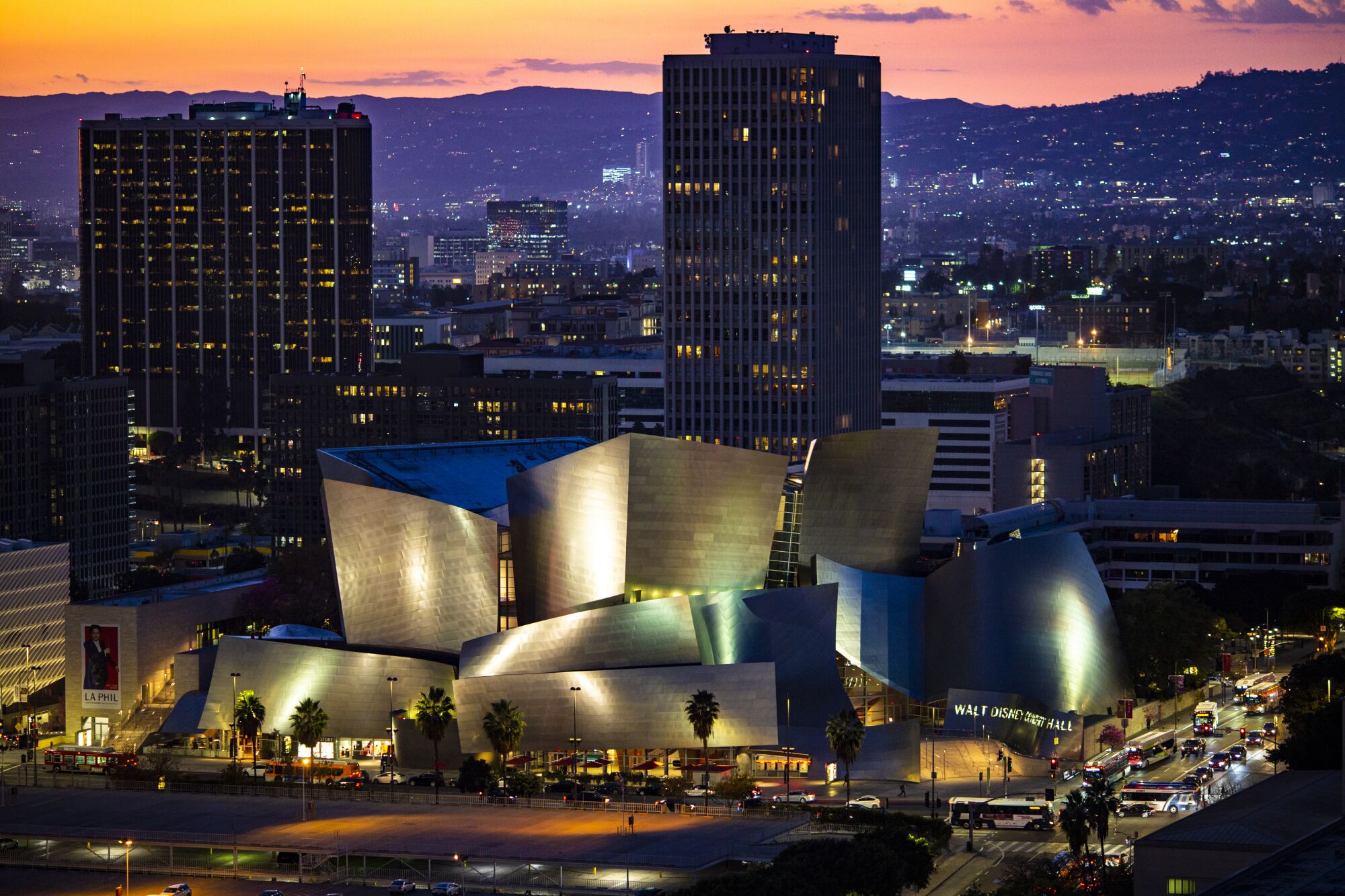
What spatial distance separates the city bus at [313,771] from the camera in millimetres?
91000

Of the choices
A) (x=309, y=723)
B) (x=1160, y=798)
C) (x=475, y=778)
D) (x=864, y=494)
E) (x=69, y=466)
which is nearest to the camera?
(x=1160, y=798)

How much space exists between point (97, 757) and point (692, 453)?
1024 inches

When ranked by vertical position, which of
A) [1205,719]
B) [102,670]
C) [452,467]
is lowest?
[1205,719]

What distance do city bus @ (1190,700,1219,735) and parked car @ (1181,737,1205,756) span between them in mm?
2562

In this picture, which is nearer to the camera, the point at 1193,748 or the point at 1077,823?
the point at 1077,823

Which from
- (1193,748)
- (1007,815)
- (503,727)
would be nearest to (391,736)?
(503,727)

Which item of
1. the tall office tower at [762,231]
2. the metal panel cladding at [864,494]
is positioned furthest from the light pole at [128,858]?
the tall office tower at [762,231]

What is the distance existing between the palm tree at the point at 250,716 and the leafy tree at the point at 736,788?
762 inches

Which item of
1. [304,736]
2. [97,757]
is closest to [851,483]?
[304,736]

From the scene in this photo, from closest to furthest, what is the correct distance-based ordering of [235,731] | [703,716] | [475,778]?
[475,778], [703,716], [235,731]

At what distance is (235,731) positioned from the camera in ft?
313

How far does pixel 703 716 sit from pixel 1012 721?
42.1 feet

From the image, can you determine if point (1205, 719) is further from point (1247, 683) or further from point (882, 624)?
point (882, 624)

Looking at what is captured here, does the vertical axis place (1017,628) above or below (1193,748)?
above
